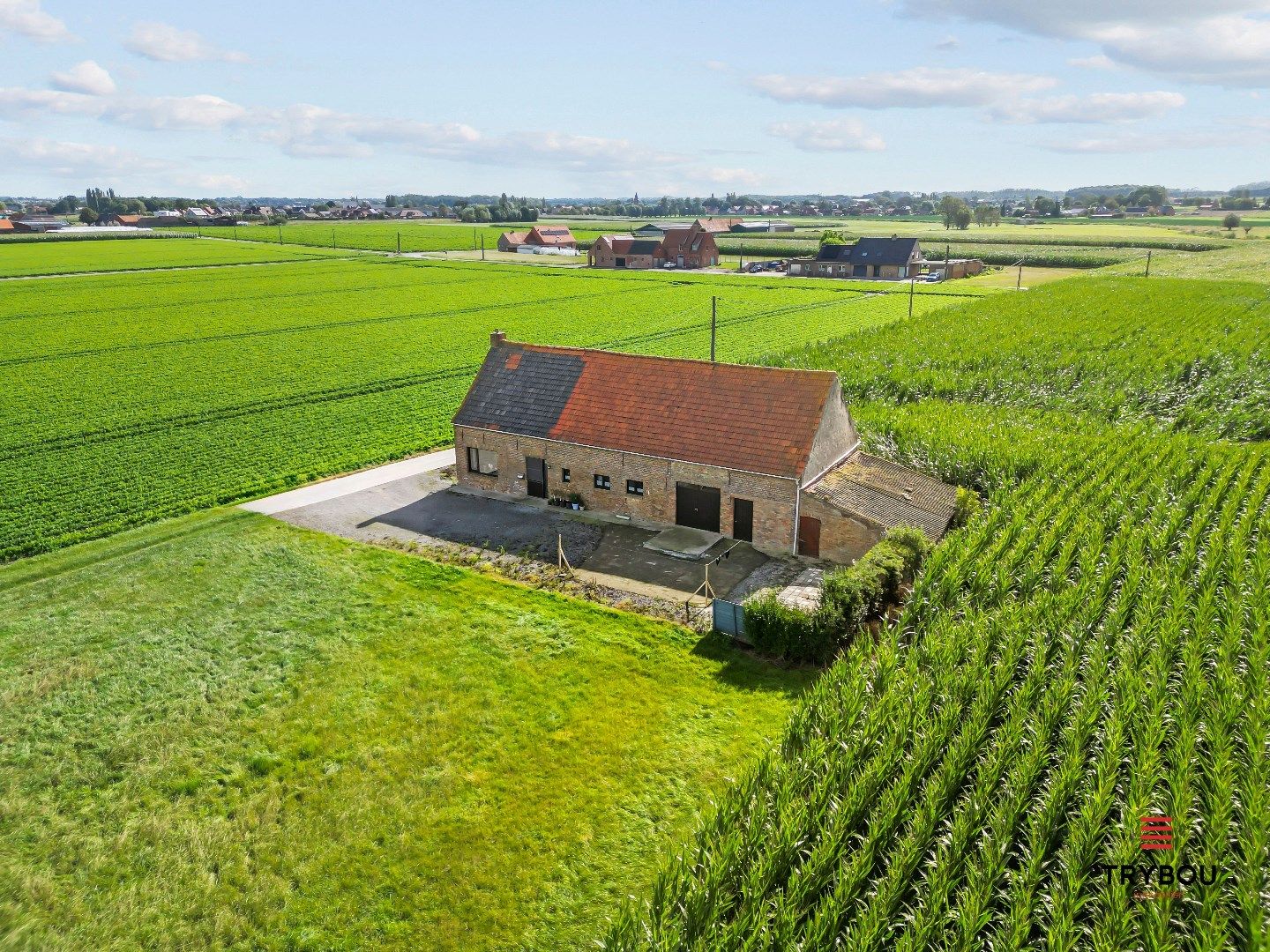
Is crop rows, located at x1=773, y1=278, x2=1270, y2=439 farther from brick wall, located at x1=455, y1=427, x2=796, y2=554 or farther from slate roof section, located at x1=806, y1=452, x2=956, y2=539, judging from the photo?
brick wall, located at x1=455, y1=427, x2=796, y2=554

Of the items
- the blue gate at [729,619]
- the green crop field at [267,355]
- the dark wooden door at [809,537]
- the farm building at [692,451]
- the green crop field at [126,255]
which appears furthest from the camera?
the green crop field at [126,255]

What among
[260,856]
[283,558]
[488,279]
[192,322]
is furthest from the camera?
[488,279]

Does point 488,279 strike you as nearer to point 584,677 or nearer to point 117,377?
point 117,377

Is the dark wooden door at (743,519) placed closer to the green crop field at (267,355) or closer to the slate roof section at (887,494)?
the slate roof section at (887,494)

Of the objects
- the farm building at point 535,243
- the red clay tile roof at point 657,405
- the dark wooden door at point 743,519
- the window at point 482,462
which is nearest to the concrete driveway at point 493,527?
the dark wooden door at point 743,519

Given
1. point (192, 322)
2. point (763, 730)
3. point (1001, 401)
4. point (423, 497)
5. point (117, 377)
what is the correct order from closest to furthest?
point (763, 730), point (423, 497), point (1001, 401), point (117, 377), point (192, 322)

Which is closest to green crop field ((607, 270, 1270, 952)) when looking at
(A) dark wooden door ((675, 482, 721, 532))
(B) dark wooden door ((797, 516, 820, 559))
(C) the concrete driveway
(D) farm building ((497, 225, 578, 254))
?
(B) dark wooden door ((797, 516, 820, 559))

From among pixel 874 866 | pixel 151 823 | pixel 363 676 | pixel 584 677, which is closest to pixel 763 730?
pixel 584 677
